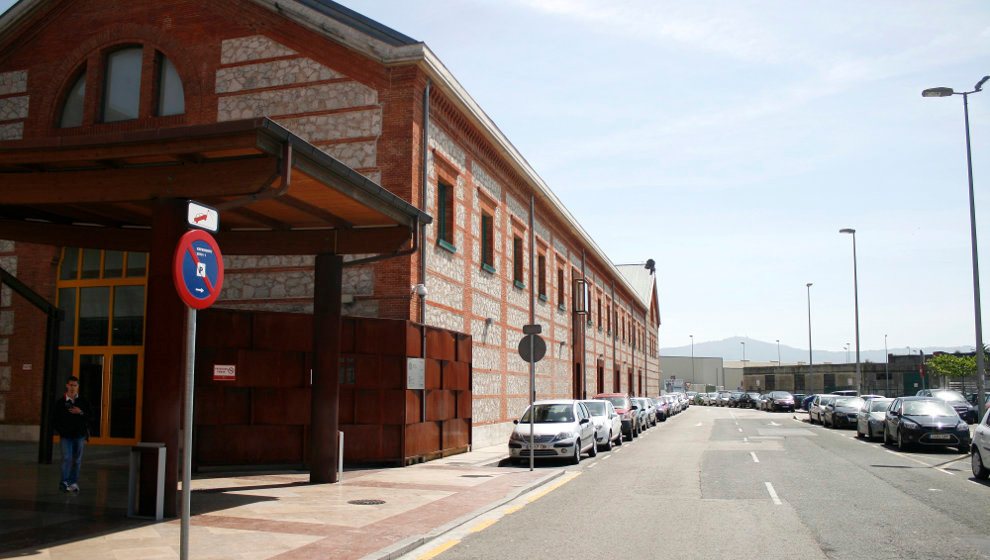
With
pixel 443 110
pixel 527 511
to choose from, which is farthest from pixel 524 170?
pixel 527 511

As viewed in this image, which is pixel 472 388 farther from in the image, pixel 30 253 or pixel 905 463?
pixel 30 253

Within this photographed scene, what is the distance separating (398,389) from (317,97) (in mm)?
8263

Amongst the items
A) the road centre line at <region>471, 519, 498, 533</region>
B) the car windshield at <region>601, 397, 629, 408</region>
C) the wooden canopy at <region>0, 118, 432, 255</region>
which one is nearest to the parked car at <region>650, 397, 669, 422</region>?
the car windshield at <region>601, 397, 629, 408</region>

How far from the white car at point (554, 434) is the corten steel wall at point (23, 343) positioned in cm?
1289

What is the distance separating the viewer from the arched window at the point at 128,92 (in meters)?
21.3

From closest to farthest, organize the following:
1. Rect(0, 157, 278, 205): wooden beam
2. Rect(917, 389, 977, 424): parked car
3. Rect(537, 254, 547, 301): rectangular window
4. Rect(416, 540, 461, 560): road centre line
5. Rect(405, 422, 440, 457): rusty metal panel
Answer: Rect(416, 540, 461, 560): road centre line
Rect(0, 157, 278, 205): wooden beam
Rect(405, 422, 440, 457): rusty metal panel
Rect(537, 254, 547, 301): rectangular window
Rect(917, 389, 977, 424): parked car

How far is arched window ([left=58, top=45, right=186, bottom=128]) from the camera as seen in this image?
69.9 ft

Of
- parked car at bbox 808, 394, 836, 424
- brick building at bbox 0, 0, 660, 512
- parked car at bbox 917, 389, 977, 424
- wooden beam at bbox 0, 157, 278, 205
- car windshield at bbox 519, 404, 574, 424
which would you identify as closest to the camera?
wooden beam at bbox 0, 157, 278, 205

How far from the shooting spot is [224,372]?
47.7ft

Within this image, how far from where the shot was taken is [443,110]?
69.6 feet

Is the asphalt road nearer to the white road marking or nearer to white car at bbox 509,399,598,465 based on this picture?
the white road marking

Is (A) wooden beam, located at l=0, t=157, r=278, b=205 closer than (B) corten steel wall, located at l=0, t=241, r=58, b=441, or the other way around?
(A) wooden beam, located at l=0, t=157, r=278, b=205

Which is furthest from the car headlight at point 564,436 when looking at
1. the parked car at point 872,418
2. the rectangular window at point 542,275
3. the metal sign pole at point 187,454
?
the rectangular window at point 542,275

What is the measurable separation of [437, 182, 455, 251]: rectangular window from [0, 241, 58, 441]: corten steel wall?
11.2m
